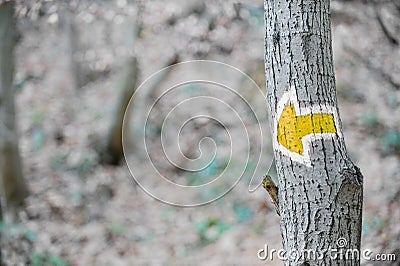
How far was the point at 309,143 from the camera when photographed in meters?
0.96

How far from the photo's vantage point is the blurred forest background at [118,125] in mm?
3268

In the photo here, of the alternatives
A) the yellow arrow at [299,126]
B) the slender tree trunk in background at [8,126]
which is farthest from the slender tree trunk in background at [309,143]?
the slender tree trunk in background at [8,126]

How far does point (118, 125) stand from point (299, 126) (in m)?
3.26

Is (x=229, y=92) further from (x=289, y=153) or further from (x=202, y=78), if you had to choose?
(x=289, y=153)

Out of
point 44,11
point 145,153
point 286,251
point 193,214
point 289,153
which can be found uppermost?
point 44,11

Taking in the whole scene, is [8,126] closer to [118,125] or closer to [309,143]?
[118,125]

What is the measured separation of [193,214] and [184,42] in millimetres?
1229

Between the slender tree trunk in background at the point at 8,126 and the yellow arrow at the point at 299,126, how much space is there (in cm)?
225

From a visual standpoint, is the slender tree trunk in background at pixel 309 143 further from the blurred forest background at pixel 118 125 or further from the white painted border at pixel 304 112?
the blurred forest background at pixel 118 125

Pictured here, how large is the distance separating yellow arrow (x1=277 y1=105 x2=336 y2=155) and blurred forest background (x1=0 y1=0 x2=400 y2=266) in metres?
1.68

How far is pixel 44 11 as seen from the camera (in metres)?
3.27

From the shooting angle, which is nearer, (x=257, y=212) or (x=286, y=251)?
(x=286, y=251)

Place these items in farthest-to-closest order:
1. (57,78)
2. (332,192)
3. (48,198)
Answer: (57,78)
(48,198)
(332,192)

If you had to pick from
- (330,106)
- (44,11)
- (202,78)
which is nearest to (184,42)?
(202,78)
